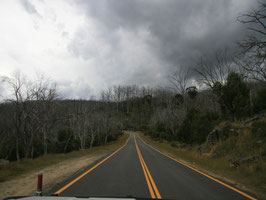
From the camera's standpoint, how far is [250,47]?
8.81 metres

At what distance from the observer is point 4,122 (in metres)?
24.1

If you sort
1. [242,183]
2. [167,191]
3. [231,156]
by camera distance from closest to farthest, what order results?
[167,191]
[242,183]
[231,156]

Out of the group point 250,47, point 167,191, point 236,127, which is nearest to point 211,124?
point 236,127

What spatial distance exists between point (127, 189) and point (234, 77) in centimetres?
1902

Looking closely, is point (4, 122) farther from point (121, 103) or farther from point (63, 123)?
point (121, 103)

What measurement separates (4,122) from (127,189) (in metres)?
26.9

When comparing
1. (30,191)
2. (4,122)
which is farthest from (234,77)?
(4,122)

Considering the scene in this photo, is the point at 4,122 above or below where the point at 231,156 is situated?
above

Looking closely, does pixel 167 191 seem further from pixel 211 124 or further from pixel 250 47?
pixel 211 124

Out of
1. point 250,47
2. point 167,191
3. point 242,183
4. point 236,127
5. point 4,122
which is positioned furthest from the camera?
point 4,122

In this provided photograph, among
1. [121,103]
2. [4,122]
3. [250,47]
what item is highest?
[121,103]

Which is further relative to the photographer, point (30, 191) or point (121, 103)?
point (121, 103)

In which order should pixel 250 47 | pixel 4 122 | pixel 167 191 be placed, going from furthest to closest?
pixel 4 122 < pixel 250 47 < pixel 167 191

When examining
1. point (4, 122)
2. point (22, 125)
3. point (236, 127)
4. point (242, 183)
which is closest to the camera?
point (242, 183)
